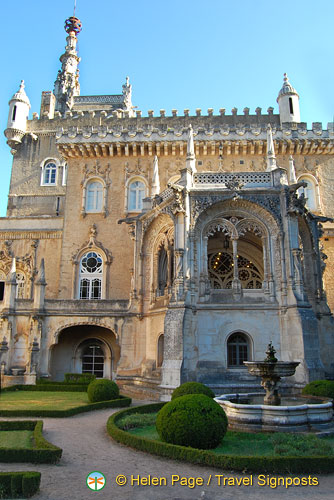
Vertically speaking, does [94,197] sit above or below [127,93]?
below

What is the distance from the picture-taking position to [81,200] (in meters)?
32.3

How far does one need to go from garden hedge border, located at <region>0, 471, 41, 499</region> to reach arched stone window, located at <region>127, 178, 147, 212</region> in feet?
85.5

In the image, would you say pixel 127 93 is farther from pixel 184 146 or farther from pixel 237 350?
pixel 237 350

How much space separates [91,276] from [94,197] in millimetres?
6468

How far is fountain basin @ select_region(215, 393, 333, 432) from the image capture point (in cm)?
1153

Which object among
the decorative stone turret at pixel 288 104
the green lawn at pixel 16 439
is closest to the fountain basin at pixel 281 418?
the green lawn at pixel 16 439

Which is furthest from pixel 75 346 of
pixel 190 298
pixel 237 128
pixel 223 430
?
pixel 237 128

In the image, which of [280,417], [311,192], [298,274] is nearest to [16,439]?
[280,417]

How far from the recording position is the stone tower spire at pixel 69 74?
50978mm

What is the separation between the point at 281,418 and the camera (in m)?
11.5

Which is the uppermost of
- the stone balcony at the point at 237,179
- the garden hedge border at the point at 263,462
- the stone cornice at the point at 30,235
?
the stone cornice at the point at 30,235

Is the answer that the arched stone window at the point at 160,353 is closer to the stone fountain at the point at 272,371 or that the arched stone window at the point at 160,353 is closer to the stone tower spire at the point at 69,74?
the stone fountain at the point at 272,371

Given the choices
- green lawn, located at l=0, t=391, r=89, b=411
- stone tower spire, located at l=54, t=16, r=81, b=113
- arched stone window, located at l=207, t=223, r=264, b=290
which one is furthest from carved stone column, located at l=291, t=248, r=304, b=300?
stone tower spire, located at l=54, t=16, r=81, b=113

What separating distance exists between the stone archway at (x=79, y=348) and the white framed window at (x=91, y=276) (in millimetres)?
4150
